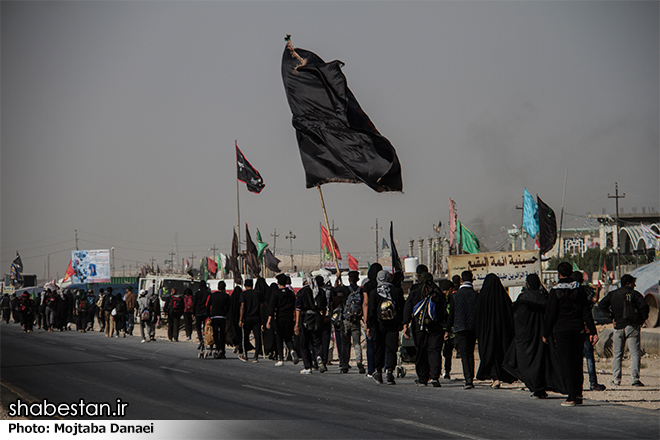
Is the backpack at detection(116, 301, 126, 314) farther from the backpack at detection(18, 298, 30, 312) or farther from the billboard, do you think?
the billboard

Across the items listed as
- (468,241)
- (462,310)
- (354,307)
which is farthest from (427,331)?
(468,241)

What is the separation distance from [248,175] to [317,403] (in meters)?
28.4

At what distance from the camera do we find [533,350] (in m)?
10.2

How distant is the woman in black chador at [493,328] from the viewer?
11.1 m

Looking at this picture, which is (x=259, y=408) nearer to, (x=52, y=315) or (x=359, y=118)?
(x=359, y=118)

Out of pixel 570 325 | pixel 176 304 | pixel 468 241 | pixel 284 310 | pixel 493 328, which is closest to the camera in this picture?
pixel 570 325

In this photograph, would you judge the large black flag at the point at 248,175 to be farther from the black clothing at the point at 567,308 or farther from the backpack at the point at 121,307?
the black clothing at the point at 567,308

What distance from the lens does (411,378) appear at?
12719 mm

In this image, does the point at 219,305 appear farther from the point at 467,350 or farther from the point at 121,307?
the point at 121,307

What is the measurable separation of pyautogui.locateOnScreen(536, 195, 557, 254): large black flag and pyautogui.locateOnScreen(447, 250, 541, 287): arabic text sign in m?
10.6

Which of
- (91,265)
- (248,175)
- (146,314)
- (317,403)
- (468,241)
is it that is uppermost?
(248,175)

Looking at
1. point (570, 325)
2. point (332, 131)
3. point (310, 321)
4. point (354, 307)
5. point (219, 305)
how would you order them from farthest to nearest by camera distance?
point (219, 305)
point (332, 131)
point (310, 321)
point (354, 307)
point (570, 325)

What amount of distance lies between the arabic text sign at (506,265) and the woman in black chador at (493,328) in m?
9.89

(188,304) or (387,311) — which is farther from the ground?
(387,311)
